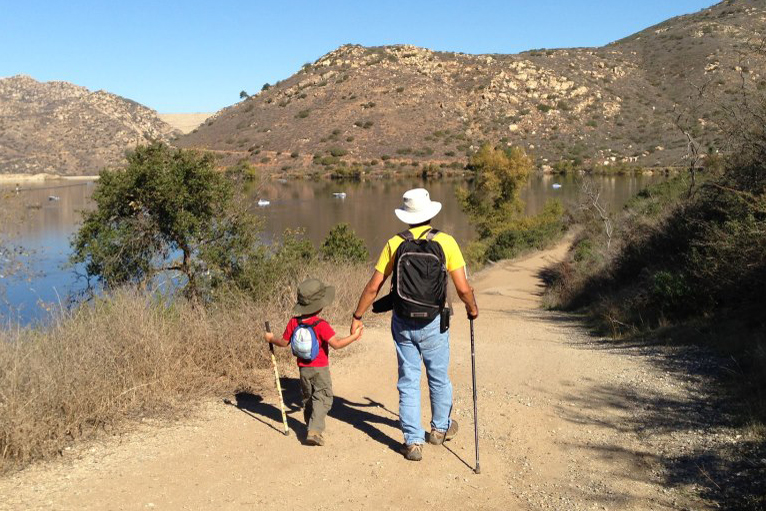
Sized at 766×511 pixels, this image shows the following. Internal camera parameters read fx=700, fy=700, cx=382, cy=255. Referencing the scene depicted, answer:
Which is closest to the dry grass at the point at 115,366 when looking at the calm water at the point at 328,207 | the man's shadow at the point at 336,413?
the man's shadow at the point at 336,413

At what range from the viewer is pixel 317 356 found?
5.55 m

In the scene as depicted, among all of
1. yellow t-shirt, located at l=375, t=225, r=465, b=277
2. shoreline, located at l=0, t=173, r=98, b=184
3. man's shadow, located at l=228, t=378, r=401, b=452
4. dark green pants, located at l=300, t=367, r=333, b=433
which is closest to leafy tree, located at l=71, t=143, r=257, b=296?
man's shadow, located at l=228, t=378, r=401, b=452

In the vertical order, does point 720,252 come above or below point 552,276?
above

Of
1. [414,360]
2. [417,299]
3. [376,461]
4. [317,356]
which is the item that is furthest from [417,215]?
[376,461]

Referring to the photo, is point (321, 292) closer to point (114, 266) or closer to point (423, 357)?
point (423, 357)

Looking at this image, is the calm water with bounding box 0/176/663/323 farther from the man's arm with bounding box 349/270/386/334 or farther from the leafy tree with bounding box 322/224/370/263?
the man's arm with bounding box 349/270/386/334

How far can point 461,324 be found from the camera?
44.7 feet

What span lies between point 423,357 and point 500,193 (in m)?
33.9

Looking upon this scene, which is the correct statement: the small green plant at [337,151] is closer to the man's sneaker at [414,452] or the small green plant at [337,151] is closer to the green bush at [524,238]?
the green bush at [524,238]

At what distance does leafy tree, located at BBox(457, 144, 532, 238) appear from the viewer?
3738 centimetres

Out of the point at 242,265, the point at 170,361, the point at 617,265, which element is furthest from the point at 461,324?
the point at 170,361

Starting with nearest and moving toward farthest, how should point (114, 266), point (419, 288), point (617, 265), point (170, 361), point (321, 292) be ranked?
1. point (419, 288)
2. point (321, 292)
3. point (170, 361)
4. point (114, 266)
5. point (617, 265)

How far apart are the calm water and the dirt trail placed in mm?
16598

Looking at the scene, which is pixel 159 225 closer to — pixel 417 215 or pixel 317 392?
pixel 317 392
